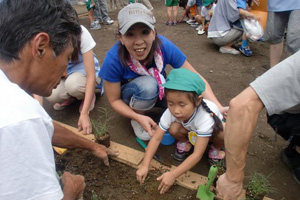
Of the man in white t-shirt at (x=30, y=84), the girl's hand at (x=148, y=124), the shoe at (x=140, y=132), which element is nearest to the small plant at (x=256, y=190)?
the girl's hand at (x=148, y=124)

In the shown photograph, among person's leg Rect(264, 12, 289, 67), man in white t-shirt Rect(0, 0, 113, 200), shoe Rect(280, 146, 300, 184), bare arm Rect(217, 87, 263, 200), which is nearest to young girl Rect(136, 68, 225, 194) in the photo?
bare arm Rect(217, 87, 263, 200)

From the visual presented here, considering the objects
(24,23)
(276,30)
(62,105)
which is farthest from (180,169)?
(276,30)

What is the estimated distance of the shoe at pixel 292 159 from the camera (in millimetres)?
2113

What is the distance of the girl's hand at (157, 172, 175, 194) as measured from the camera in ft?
6.24

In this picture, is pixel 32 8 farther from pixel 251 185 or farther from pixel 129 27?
pixel 251 185

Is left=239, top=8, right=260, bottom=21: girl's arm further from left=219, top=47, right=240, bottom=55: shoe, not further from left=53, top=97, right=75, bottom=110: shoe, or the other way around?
left=53, top=97, right=75, bottom=110: shoe

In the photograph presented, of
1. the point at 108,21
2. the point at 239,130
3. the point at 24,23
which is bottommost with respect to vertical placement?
the point at 108,21

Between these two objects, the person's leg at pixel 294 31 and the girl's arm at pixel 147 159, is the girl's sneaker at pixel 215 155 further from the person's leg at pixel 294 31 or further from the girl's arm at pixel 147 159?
the person's leg at pixel 294 31

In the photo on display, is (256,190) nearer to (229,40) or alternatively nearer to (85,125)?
(85,125)

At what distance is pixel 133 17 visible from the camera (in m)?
2.02

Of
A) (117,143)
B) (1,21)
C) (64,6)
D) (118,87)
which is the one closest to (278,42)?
(118,87)

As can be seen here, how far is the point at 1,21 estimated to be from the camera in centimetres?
100

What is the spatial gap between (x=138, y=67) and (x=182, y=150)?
2.91 feet

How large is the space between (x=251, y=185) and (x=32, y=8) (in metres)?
1.75
